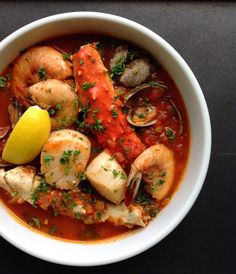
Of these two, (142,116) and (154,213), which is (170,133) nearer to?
(142,116)

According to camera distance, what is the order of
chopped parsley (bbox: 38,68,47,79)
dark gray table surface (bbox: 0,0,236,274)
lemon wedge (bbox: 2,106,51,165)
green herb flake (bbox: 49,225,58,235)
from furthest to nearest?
dark gray table surface (bbox: 0,0,236,274), green herb flake (bbox: 49,225,58,235), chopped parsley (bbox: 38,68,47,79), lemon wedge (bbox: 2,106,51,165)

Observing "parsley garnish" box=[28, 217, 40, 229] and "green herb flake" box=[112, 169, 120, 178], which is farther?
"parsley garnish" box=[28, 217, 40, 229]

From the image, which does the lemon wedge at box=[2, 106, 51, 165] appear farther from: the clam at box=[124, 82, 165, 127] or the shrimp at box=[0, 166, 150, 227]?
the clam at box=[124, 82, 165, 127]

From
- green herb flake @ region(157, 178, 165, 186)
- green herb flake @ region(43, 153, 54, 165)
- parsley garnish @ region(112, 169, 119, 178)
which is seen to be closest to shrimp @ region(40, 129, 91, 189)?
green herb flake @ region(43, 153, 54, 165)

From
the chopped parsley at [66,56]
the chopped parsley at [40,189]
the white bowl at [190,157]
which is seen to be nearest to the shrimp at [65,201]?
the chopped parsley at [40,189]

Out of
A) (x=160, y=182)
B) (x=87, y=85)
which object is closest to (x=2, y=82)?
(x=87, y=85)

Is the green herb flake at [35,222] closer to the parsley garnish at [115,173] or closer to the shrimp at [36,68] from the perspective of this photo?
the parsley garnish at [115,173]
